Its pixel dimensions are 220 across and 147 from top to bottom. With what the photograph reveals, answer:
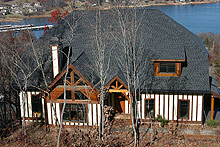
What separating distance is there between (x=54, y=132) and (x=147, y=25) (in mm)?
10098

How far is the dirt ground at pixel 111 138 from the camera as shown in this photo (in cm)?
1661

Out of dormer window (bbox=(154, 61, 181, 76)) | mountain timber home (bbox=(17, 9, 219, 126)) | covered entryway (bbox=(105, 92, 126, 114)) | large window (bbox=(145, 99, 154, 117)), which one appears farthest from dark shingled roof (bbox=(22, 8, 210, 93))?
covered entryway (bbox=(105, 92, 126, 114))

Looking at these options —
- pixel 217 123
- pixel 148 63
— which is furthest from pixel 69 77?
pixel 217 123

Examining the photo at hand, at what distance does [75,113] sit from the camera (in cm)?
1908

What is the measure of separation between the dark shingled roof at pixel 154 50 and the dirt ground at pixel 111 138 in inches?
112

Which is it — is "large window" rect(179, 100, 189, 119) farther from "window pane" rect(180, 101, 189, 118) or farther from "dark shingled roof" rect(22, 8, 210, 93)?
"dark shingled roof" rect(22, 8, 210, 93)

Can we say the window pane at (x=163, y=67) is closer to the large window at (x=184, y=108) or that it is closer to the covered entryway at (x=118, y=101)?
the large window at (x=184, y=108)

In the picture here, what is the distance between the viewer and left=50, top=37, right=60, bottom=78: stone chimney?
1834 cm

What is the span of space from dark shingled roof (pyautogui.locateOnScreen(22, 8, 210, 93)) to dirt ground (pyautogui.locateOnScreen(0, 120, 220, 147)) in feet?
9.34

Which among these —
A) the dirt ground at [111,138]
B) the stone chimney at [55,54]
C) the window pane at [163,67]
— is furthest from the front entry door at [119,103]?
the stone chimney at [55,54]

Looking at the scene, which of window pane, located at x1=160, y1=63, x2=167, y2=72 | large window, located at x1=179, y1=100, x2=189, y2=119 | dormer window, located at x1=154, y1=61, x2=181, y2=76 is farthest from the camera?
window pane, located at x1=160, y1=63, x2=167, y2=72

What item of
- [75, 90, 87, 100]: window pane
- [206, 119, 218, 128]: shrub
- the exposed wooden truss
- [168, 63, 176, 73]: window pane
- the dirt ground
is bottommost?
the dirt ground

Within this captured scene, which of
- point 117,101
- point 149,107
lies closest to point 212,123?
point 149,107

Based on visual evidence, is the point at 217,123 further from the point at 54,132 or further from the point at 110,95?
the point at 54,132
